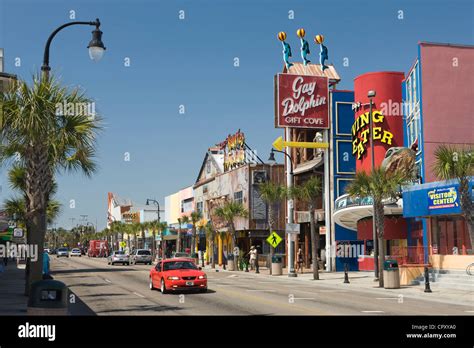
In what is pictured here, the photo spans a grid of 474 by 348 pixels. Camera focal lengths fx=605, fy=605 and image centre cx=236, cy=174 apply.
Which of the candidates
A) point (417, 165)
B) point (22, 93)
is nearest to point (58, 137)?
point (22, 93)

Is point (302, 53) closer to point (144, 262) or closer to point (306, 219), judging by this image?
point (306, 219)

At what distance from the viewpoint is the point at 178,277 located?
75.4 feet

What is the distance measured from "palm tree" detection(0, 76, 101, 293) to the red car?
7978 millimetres

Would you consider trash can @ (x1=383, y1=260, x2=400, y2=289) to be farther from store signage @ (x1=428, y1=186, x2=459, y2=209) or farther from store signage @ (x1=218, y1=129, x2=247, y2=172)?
store signage @ (x1=218, y1=129, x2=247, y2=172)

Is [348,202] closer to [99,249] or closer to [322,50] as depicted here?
[322,50]

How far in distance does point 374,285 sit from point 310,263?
→ 798 inches

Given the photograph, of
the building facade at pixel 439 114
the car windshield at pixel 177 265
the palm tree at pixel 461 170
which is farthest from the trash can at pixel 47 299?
the building facade at pixel 439 114

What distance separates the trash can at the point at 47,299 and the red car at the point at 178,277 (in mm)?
10298

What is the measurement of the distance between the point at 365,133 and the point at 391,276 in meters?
14.8

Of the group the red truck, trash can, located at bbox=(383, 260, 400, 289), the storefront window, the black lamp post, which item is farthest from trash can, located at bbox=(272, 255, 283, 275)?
the red truck

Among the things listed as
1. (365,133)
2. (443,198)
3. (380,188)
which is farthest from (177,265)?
(365,133)

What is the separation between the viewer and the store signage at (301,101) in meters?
44.4

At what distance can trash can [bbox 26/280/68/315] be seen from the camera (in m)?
12.6
